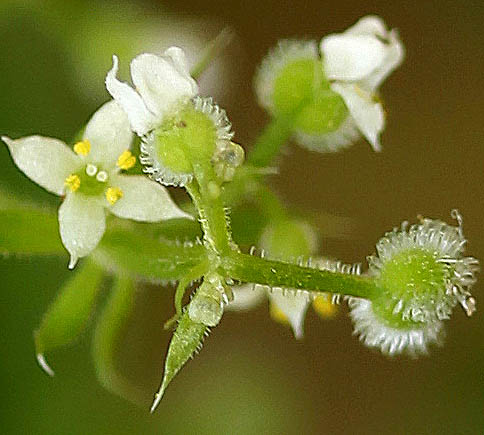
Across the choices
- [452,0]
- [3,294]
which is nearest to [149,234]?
[3,294]

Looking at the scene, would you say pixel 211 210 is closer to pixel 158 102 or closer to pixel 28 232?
pixel 158 102

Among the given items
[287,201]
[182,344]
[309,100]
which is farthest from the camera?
[287,201]

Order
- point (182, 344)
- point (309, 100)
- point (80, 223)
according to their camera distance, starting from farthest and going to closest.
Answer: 1. point (309, 100)
2. point (80, 223)
3. point (182, 344)

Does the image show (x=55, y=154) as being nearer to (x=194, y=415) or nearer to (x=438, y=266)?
(x=438, y=266)

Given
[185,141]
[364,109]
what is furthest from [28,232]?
[364,109]

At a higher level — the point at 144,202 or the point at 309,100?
the point at 309,100

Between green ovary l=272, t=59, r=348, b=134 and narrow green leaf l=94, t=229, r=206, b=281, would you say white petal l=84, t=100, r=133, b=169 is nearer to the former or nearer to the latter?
narrow green leaf l=94, t=229, r=206, b=281

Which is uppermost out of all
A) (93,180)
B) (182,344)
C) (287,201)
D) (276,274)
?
(287,201)
